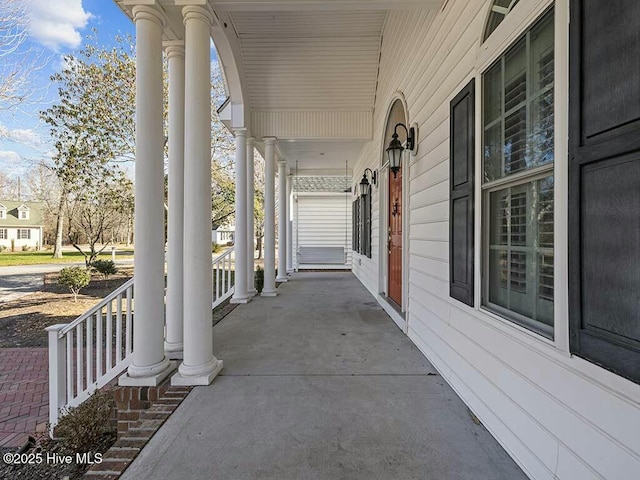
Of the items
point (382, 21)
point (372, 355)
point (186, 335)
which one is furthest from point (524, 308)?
point (382, 21)

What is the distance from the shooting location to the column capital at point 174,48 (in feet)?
10.4

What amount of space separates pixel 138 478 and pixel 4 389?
389 centimetres

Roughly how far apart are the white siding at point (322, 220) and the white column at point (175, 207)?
978 centimetres

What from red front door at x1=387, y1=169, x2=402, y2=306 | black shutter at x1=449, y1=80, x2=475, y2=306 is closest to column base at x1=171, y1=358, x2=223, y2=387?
black shutter at x1=449, y1=80, x2=475, y2=306

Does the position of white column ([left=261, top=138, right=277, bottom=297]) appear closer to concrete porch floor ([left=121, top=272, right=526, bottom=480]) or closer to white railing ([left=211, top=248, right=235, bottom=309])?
white railing ([left=211, top=248, right=235, bottom=309])

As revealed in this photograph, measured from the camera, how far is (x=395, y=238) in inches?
192

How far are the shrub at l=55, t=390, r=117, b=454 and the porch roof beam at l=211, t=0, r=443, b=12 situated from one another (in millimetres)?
3276

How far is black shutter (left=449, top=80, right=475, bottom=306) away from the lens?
2270 mm

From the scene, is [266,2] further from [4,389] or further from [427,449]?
[4,389]

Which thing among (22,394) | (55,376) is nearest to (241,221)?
(55,376)

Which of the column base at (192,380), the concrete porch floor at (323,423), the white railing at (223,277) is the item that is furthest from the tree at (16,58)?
the column base at (192,380)

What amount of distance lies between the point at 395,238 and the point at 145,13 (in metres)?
3.78

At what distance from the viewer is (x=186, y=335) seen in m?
2.64

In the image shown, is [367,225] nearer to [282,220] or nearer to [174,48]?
[282,220]
